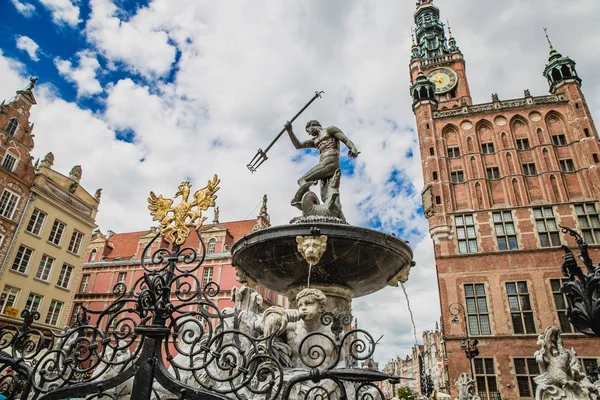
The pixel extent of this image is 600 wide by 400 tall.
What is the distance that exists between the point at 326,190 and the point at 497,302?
17.5m

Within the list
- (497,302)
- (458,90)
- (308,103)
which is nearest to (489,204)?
(497,302)

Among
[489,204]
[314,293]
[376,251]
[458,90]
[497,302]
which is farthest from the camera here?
[458,90]

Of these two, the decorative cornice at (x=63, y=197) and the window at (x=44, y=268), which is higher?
the decorative cornice at (x=63, y=197)

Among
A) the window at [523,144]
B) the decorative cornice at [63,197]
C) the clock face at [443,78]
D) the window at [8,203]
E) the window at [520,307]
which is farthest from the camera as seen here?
the clock face at [443,78]

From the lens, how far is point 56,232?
22.1 metres

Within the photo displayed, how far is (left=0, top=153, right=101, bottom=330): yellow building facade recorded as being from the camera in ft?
62.8

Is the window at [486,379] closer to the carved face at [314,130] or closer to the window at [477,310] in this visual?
the window at [477,310]

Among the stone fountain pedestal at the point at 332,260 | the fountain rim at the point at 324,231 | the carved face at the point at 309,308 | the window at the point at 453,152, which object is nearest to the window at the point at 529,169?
the window at the point at 453,152

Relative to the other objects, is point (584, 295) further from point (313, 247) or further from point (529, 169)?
point (529, 169)

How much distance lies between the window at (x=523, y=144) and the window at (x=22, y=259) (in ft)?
98.1

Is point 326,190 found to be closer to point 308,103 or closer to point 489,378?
point 308,103

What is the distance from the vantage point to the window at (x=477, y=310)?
19.1 m

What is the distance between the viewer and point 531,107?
24234 mm

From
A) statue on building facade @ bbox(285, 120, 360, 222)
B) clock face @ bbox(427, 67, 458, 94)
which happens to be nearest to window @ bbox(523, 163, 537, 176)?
clock face @ bbox(427, 67, 458, 94)
